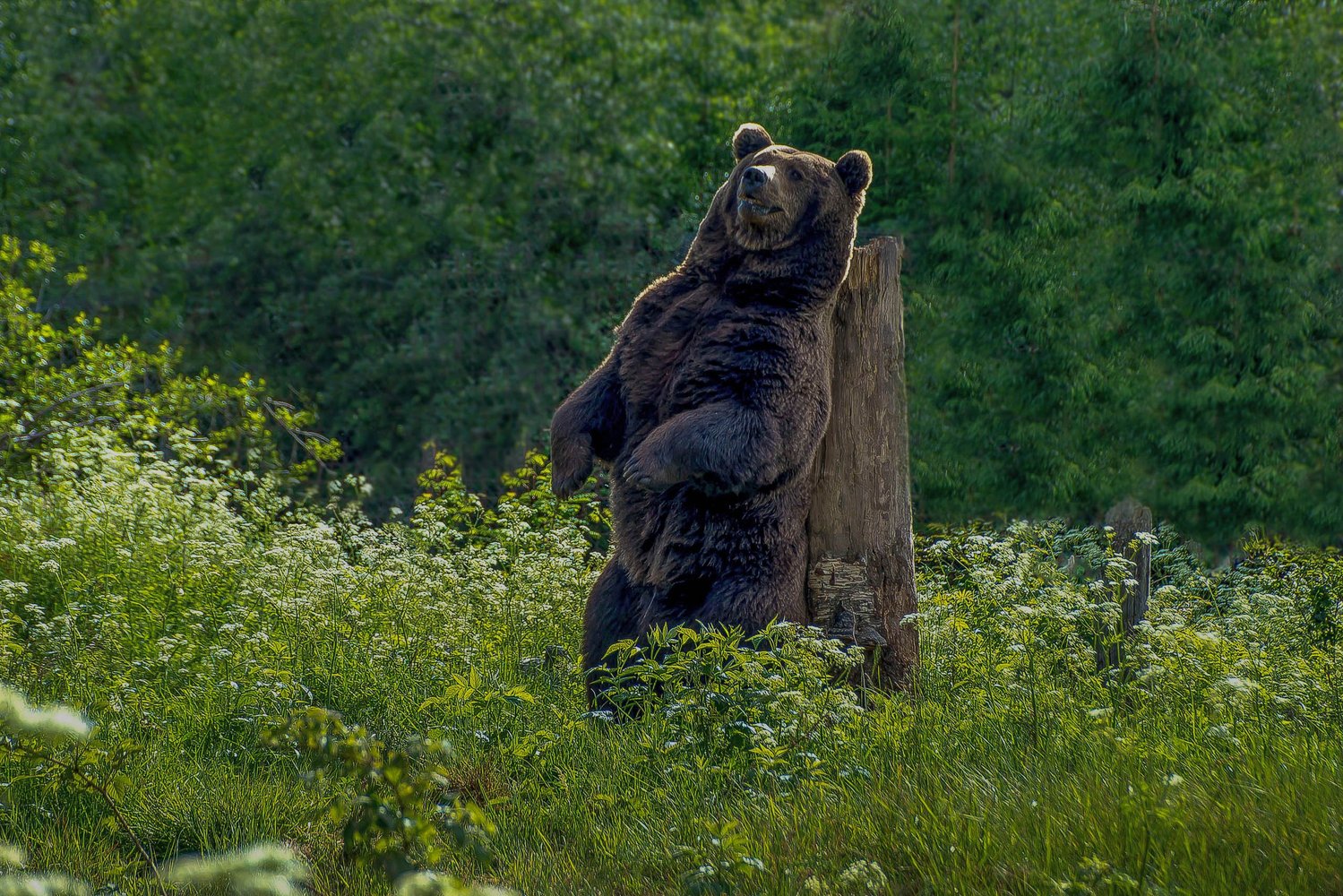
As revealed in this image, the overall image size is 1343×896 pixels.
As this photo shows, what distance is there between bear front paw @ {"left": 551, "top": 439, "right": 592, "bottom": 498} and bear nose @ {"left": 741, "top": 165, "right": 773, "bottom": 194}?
3.92 ft

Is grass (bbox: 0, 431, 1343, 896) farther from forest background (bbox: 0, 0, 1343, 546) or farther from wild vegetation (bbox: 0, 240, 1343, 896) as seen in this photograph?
forest background (bbox: 0, 0, 1343, 546)

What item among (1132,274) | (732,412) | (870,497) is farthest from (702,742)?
(1132,274)

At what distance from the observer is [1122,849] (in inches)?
116

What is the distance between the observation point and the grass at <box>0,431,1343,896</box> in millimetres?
3008

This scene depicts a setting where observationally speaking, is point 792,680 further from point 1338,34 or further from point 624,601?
point 1338,34

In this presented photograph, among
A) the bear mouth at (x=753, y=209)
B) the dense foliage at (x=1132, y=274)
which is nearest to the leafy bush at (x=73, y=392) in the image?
the bear mouth at (x=753, y=209)

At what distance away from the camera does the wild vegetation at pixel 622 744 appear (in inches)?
114

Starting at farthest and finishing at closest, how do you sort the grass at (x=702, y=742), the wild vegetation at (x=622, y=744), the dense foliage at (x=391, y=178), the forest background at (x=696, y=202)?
1. the dense foliage at (x=391, y=178)
2. the forest background at (x=696, y=202)
3. the grass at (x=702, y=742)
4. the wild vegetation at (x=622, y=744)

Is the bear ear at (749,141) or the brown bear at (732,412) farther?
the bear ear at (749,141)

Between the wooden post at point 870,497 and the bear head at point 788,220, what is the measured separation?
176mm

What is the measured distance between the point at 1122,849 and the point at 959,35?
11215 millimetres

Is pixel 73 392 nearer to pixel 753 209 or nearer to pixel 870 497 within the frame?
pixel 753 209

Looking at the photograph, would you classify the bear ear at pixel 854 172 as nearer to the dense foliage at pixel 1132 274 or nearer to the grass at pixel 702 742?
the grass at pixel 702 742

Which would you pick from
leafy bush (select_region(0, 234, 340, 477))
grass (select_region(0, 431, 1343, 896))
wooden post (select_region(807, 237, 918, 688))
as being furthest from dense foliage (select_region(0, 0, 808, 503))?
wooden post (select_region(807, 237, 918, 688))
